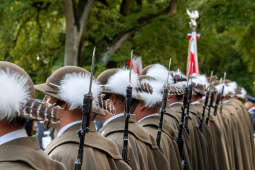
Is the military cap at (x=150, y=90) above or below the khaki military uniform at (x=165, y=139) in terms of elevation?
above

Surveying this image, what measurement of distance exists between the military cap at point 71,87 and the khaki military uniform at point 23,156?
61 cm

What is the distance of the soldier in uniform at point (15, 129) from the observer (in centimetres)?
190

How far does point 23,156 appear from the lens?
1916 millimetres

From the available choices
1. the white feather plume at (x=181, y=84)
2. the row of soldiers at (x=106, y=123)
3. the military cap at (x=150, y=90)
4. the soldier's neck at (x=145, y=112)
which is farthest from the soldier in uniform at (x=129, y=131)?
the white feather plume at (x=181, y=84)

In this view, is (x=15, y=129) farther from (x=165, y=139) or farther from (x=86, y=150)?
(x=165, y=139)

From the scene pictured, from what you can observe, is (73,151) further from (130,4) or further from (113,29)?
(130,4)

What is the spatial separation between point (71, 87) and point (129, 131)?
0.90m

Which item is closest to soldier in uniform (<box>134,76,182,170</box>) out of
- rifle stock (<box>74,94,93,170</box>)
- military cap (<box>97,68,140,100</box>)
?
military cap (<box>97,68,140,100</box>)

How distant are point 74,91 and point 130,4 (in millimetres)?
10092

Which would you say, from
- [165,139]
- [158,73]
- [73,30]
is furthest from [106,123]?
[73,30]

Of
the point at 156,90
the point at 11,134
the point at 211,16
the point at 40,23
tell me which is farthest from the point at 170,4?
the point at 11,134

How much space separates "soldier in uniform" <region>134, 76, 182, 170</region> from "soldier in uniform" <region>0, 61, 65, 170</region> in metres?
1.97

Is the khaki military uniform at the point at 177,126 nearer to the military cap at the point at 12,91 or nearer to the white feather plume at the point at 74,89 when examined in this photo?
the white feather plume at the point at 74,89

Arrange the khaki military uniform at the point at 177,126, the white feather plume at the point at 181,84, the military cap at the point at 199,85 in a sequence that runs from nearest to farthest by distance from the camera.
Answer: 1. the khaki military uniform at the point at 177,126
2. the white feather plume at the point at 181,84
3. the military cap at the point at 199,85
